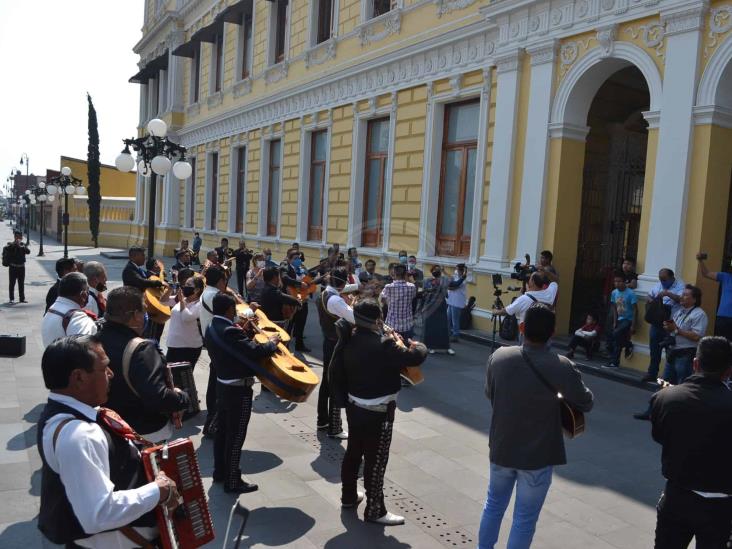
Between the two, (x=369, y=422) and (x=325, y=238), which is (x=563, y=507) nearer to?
(x=369, y=422)

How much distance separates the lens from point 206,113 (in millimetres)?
29188

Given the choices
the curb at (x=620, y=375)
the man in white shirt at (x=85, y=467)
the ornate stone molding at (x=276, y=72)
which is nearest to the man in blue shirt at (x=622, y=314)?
the curb at (x=620, y=375)

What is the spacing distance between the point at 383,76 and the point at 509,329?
7976 millimetres

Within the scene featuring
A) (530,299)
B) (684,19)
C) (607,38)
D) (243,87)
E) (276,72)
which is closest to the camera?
(530,299)

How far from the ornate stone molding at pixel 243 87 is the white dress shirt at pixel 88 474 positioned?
23.5 m

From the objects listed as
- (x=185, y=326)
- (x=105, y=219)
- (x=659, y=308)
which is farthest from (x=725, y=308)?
(x=105, y=219)

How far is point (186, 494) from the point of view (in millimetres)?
2881

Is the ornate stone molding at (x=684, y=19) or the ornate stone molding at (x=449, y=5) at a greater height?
the ornate stone molding at (x=449, y=5)

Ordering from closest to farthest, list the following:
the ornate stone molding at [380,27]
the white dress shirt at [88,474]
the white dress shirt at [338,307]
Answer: the white dress shirt at [88,474], the white dress shirt at [338,307], the ornate stone molding at [380,27]

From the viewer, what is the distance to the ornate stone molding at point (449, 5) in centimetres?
1373

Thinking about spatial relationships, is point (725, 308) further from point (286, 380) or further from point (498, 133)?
point (286, 380)

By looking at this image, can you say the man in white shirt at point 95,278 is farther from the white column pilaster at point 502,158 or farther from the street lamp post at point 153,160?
the white column pilaster at point 502,158

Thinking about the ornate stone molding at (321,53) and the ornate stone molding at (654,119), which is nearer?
the ornate stone molding at (654,119)

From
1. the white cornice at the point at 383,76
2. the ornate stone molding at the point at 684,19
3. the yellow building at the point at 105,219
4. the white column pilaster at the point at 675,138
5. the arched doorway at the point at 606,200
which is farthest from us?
the yellow building at the point at 105,219
